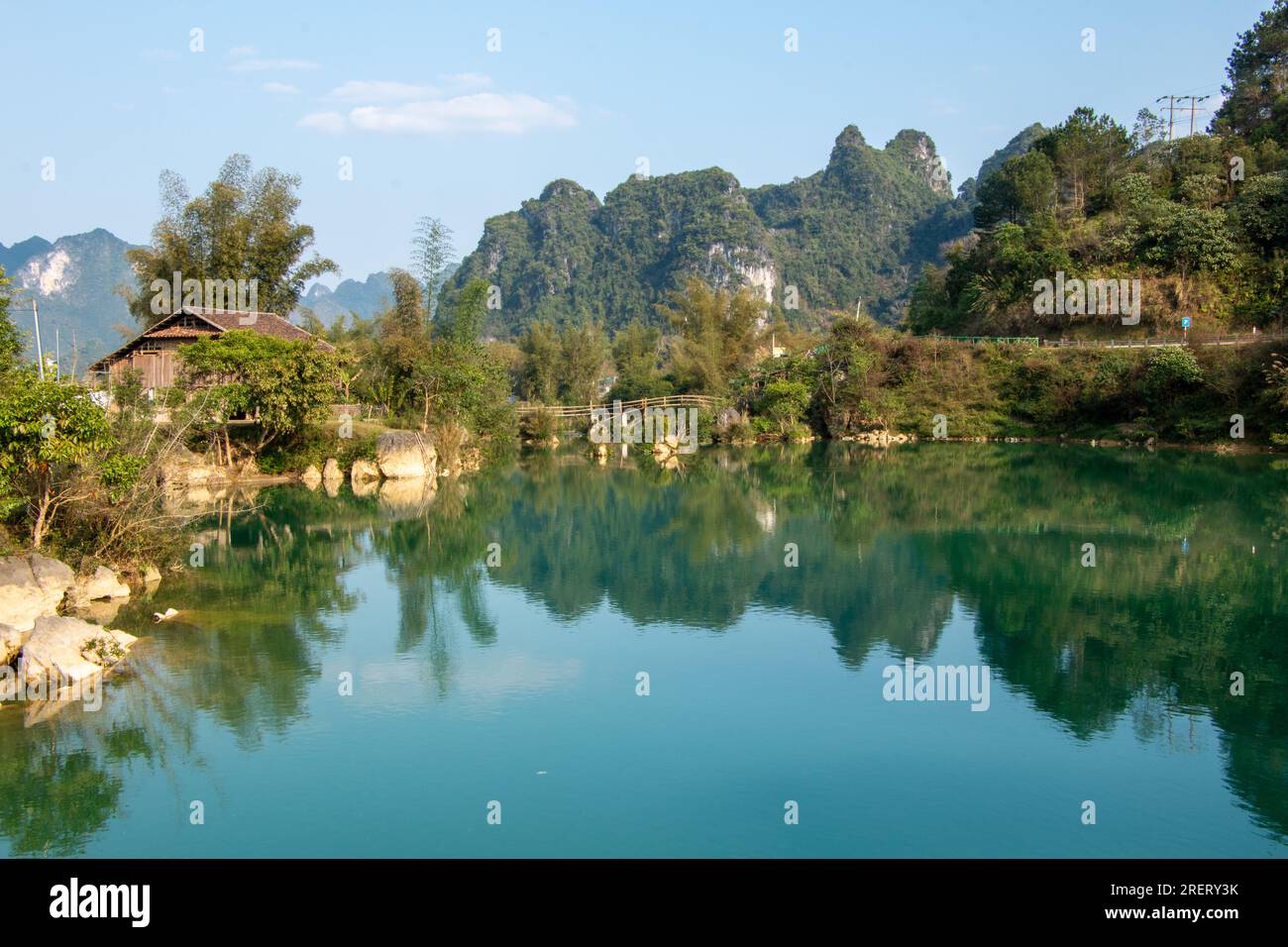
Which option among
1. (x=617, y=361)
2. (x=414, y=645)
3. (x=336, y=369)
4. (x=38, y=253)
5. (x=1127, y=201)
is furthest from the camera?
(x=38, y=253)

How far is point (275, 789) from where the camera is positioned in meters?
6.76

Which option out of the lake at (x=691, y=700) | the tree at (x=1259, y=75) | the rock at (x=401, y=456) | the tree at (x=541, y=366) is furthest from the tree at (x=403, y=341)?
the tree at (x=1259, y=75)

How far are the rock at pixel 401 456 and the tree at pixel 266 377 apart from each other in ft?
5.33

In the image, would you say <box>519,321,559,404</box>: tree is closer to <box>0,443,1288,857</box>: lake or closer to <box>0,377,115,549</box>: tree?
<box>0,443,1288,857</box>: lake

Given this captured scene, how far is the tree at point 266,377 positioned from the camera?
2039 cm

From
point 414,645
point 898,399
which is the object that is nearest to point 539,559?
point 414,645

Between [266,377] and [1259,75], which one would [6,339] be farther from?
[1259,75]

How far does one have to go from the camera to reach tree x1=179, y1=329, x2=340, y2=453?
803 inches

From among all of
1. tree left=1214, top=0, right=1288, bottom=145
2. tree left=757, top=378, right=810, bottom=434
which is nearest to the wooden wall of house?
tree left=757, top=378, right=810, bottom=434

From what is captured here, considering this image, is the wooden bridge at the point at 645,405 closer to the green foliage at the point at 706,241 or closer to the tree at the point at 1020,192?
the tree at the point at 1020,192

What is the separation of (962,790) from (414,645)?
221 inches

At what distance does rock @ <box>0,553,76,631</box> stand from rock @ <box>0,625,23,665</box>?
26 centimetres

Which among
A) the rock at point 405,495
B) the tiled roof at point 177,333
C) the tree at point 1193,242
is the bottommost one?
the rock at point 405,495

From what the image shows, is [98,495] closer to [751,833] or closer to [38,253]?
[751,833]
